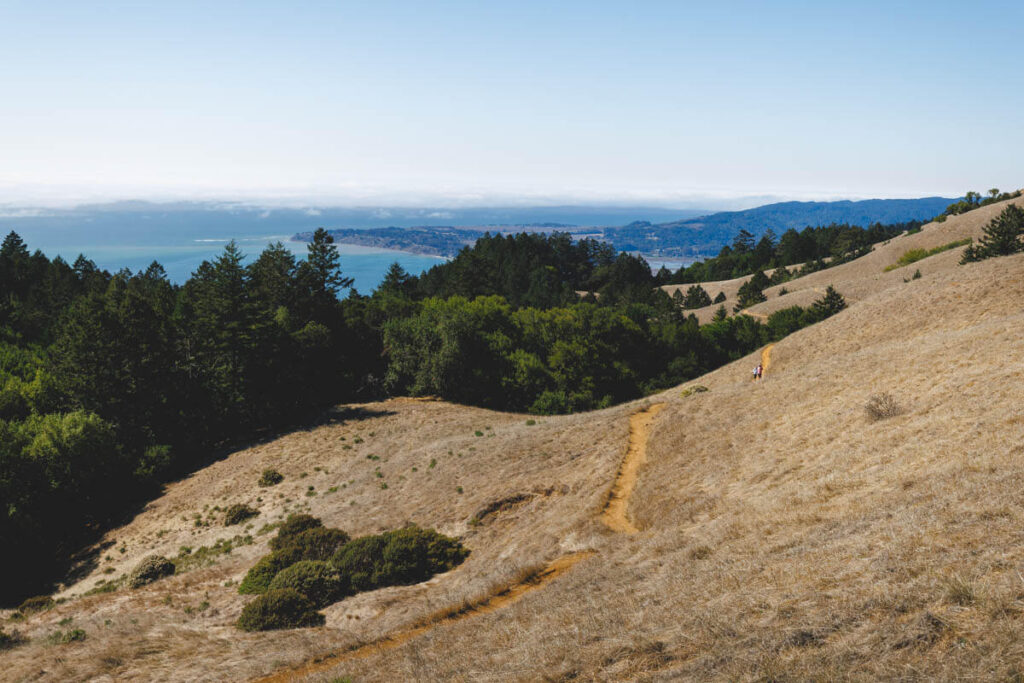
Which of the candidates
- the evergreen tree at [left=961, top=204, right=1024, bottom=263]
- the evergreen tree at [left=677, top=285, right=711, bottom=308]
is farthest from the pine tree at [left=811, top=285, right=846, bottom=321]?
the evergreen tree at [left=677, top=285, right=711, bottom=308]

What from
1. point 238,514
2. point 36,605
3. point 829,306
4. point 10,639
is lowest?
point 36,605

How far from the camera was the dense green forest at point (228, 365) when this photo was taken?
40.1 m

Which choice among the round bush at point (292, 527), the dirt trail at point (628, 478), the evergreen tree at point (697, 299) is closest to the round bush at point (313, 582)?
the round bush at point (292, 527)

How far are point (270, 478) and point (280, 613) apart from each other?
21500 mm

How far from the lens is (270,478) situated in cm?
3850

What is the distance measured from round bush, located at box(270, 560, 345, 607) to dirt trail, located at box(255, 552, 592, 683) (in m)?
6.63

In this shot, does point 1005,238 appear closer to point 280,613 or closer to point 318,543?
point 318,543

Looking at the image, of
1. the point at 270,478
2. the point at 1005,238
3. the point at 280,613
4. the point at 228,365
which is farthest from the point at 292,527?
the point at 1005,238

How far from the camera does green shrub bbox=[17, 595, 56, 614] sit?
86.0 ft

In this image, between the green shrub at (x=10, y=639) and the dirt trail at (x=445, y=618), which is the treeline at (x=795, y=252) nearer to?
the dirt trail at (x=445, y=618)

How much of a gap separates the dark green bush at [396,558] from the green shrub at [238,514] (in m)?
12.8

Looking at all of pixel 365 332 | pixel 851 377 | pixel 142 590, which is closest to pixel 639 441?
pixel 851 377

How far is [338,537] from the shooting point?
2564 cm

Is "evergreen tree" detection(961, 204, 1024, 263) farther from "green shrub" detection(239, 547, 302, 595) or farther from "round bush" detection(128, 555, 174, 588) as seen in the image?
"round bush" detection(128, 555, 174, 588)
